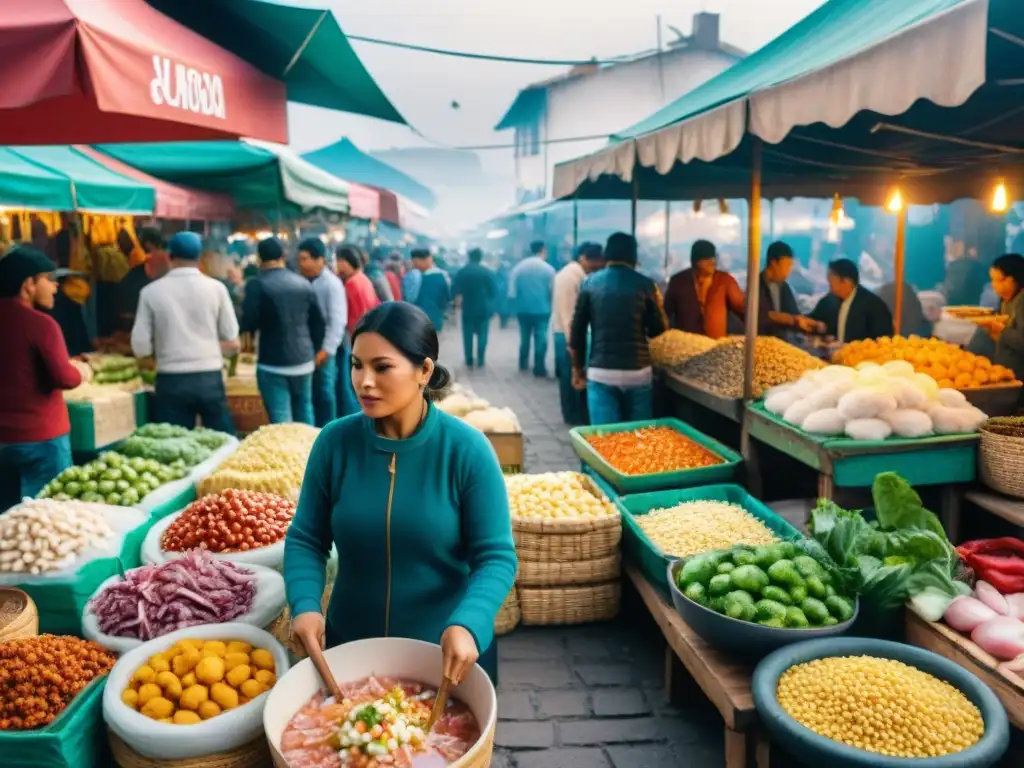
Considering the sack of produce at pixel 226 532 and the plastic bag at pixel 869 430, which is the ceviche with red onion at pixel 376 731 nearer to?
the sack of produce at pixel 226 532

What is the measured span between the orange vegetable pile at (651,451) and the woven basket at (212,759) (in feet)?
10.6

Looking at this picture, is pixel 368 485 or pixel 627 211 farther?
pixel 627 211

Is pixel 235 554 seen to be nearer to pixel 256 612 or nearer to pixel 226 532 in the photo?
pixel 226 532

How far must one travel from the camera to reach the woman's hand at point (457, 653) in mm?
2107

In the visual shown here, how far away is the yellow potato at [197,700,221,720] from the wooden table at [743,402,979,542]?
10.2 feet

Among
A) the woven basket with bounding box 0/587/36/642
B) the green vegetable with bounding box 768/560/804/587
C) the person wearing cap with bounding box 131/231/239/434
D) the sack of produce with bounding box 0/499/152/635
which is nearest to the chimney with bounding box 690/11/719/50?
the person wearing cap with bounding box 131/231/239/434

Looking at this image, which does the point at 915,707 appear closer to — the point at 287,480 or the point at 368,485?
the point at 368,485

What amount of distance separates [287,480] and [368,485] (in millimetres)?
2308

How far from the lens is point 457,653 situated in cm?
211

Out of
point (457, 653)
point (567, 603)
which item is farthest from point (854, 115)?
point (457, 653)

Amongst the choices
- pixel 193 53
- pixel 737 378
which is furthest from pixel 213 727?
pixel 737 378

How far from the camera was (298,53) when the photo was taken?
14.9ft

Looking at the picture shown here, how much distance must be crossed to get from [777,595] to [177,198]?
8313 mm

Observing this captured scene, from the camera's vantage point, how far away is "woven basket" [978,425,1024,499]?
12.6ft
